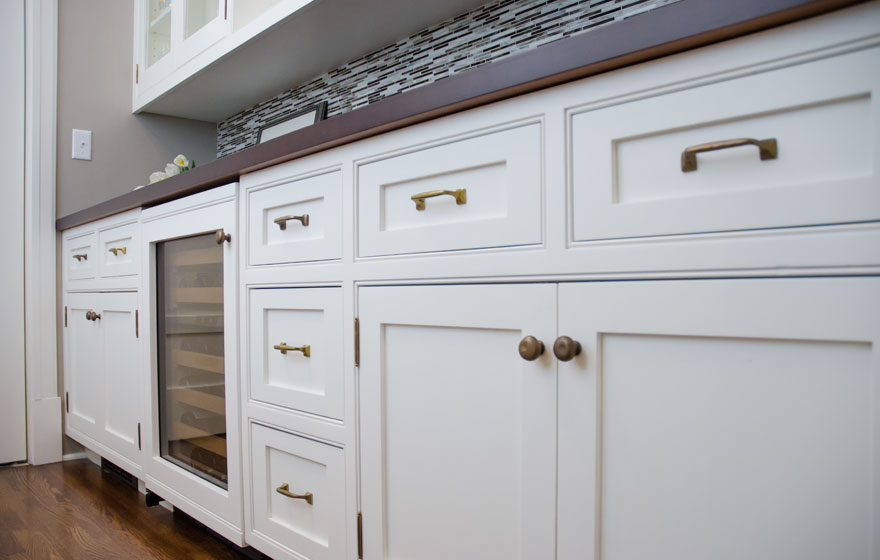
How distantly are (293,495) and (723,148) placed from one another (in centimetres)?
92

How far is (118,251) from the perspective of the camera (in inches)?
68.6

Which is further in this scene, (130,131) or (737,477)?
(130,131)

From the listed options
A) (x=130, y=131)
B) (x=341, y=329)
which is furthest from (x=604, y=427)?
(x=130, y=131)

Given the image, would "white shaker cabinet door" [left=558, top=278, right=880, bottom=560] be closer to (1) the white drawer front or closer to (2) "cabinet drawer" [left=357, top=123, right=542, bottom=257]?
(2) "cabinet drawer" [left=357, top=123, right=542, bottom=257]

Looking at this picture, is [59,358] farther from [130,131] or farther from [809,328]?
[809,328]

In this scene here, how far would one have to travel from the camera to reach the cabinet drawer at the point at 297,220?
0.99 meters

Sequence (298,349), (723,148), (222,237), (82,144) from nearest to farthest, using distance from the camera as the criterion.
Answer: (723,148)
(298,349)
(222,237)
(82,144)

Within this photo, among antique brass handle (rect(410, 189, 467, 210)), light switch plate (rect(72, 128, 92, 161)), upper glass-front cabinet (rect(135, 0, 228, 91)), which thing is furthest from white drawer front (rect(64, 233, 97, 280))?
antique brass handle (rect(410, 189, 467, 210))

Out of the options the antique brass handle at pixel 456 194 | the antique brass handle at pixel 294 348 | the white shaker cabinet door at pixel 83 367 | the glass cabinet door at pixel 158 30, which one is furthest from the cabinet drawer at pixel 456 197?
the glass cabinet door at pixel 158 30

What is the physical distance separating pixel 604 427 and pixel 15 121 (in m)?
2.49

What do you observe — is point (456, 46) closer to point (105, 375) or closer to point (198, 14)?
point (198, 14)

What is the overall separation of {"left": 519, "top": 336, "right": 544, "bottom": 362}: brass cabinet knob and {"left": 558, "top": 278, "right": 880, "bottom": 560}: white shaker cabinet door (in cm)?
4

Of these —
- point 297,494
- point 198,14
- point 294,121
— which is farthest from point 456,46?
point 297,494

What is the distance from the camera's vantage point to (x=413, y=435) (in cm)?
86
